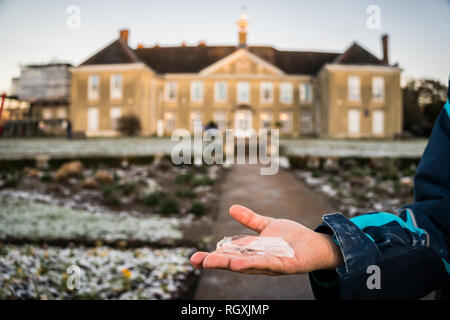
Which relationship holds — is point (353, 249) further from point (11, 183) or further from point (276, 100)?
point (11, 183)

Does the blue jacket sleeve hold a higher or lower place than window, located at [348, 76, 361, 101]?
lower

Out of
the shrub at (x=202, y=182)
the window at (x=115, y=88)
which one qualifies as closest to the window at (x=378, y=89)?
the window at (x=115, y=88)

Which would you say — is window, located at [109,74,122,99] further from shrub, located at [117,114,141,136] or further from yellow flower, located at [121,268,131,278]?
yellow flower, located at [121,268,131,278]

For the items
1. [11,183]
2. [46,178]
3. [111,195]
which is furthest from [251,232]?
[11,183]

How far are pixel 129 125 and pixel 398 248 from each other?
287 centimetres

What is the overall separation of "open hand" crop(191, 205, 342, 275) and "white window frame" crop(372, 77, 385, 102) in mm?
2378

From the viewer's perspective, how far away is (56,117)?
9.91ft

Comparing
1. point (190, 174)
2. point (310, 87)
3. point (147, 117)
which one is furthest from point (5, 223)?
point (310, 87)

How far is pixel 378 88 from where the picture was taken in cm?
287

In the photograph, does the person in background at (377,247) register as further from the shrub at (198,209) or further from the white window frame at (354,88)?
the shrub at (198,209)

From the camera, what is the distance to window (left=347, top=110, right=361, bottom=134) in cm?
239

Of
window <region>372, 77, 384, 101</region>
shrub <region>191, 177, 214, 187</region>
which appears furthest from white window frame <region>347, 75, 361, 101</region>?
shrub <region>191, 177, 214, 187</region>

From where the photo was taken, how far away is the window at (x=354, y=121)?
2386 millimetres
